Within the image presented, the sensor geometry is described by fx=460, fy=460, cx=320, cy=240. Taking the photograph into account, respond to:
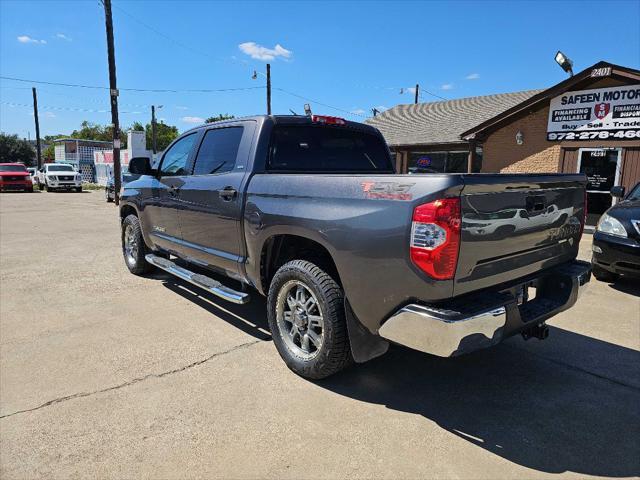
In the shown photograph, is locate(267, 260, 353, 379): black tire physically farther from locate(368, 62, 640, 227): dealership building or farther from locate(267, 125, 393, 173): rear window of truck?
locate(368, 62, 640, 227): dealership building

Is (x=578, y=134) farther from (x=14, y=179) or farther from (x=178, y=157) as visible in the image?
(x=14, y=179)

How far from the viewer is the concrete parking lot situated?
2496 millimetres

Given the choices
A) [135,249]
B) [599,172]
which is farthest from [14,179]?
[599,172]

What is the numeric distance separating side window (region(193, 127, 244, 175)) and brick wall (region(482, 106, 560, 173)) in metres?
11.0

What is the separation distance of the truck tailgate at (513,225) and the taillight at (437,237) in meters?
0.06

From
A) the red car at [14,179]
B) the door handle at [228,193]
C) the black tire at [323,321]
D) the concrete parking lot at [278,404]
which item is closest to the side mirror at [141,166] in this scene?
the concrete parking lot at [278,404]

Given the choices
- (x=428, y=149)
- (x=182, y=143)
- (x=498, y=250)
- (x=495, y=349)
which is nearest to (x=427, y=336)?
(x=498, y=250)

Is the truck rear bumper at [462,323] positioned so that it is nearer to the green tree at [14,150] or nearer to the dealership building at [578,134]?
the dealership building at [578,134]

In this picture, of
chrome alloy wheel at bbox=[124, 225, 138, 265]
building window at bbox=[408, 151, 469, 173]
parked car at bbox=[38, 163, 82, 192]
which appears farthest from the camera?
parked car at bbox=[38, 163, 82, 192]

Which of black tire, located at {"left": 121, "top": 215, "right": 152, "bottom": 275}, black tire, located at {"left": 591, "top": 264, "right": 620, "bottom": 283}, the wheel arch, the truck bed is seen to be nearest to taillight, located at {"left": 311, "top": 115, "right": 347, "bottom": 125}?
the truck bed

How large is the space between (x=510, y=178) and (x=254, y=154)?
211 cm

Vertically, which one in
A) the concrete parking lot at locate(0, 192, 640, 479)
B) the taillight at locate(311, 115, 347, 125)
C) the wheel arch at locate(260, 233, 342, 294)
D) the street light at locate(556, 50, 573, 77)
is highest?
the street light at locate(556, 50, 573, 77)

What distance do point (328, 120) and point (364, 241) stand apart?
1984 mm

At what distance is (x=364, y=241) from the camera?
2.77m
